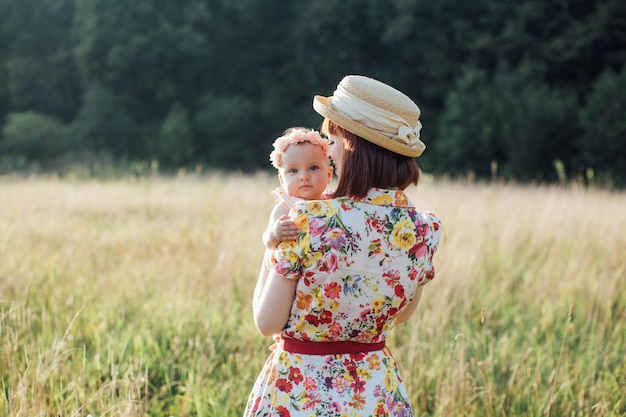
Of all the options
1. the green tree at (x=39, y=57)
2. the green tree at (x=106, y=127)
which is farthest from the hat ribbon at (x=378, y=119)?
the green tree at (x=39, y=57)

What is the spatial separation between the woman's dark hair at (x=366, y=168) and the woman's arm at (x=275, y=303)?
0.28 metres

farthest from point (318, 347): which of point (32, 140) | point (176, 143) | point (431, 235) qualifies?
point (32, 140)

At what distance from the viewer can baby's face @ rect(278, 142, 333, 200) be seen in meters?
1.85

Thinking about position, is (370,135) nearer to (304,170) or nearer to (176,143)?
(304,170)

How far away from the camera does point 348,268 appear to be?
5.71ft

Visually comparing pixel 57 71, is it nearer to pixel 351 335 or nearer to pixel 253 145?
pixel 253 145

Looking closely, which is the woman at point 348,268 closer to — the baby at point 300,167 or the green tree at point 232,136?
the baby at point 300,167

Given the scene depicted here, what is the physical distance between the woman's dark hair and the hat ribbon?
0.05 metres

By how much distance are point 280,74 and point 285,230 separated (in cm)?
2943

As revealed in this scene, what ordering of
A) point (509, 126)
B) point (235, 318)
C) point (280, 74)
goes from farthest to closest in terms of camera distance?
point (280, 74) < point (509, 126) < point (235, 318)

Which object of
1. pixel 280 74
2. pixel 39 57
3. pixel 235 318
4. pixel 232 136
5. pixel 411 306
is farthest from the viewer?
pixel 39 57

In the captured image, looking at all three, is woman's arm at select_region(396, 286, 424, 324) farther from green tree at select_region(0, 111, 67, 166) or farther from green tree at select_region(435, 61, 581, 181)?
green tree at select_region(0, 111, 67, 166)

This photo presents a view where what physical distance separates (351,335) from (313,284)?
0.21 m

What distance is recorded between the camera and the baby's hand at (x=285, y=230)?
1679 mm
